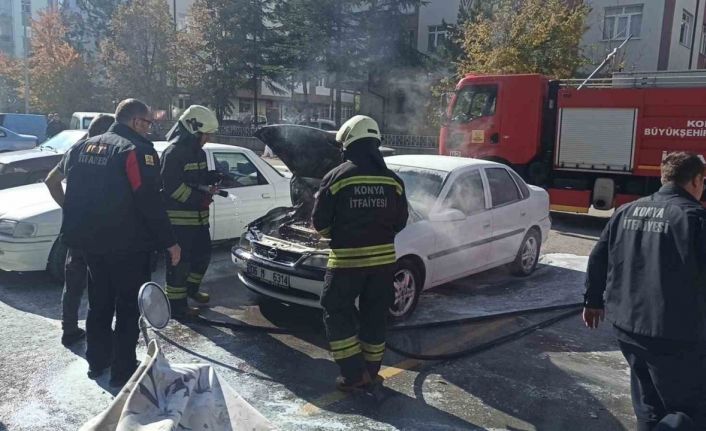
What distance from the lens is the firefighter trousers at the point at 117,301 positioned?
4043 millimetres

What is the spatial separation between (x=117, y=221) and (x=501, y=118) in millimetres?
9430

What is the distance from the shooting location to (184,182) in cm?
541

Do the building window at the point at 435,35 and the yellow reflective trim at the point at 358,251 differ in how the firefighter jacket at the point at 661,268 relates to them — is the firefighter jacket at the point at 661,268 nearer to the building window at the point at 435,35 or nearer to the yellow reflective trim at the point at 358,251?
the yellow reflective trim at the point at 358,251

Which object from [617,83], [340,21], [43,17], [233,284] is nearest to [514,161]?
[617,83]

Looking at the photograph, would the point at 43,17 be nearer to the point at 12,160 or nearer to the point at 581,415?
the point at 12,160

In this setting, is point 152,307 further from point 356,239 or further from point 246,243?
point 246,243

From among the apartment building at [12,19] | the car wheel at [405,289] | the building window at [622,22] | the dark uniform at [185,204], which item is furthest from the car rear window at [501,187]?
the apartment building at [12,19]

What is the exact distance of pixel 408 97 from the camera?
26.6 metres

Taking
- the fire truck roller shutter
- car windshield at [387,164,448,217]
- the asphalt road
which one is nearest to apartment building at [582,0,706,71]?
the fire truck roller shutter

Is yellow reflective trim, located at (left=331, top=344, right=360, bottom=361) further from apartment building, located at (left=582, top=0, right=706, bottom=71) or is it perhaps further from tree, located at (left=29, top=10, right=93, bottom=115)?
tree, located at (left=29, top=10, right=93, bottom=115)

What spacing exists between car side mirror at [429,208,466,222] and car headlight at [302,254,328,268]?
1.28 metres

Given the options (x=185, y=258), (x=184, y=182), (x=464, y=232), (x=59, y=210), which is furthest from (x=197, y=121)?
(x=464, y=232)

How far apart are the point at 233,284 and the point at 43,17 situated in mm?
32386

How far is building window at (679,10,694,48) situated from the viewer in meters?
26.0
